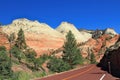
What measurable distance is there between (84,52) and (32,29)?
77737 mm

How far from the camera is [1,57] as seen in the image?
4744 centimetres

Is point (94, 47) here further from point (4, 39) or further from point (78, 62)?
point (78, 62)

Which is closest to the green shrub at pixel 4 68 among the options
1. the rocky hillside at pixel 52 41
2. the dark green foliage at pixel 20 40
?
the dark green foliage at pixel 20 40

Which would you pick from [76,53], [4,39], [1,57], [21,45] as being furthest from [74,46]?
[4,39]

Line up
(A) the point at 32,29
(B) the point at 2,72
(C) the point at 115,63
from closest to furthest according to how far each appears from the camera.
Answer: (C) the point at 115,63 → (B) the point at 2,72 → (A) the point at 32,29

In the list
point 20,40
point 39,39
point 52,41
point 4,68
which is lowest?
point 4,68

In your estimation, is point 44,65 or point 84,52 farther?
point 84,52

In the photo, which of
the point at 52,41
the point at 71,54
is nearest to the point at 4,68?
the point at 71,54

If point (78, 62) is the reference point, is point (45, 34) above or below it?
above

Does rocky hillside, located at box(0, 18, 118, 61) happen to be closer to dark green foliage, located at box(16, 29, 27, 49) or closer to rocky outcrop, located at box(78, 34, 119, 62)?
rocky outcrop, located at box(78, 34, 119, 62)

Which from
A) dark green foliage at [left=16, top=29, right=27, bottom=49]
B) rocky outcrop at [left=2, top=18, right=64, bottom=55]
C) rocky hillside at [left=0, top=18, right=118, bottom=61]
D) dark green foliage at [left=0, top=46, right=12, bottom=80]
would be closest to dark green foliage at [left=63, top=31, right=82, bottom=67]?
dark green foliage at [left=16, top=29, right=27, bottom=49]

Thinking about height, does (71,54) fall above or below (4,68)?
above

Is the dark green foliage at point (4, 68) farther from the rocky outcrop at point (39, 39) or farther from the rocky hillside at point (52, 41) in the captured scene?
the rocky outcrop at point (39, 39)

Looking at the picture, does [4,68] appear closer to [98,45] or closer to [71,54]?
[71,54]
